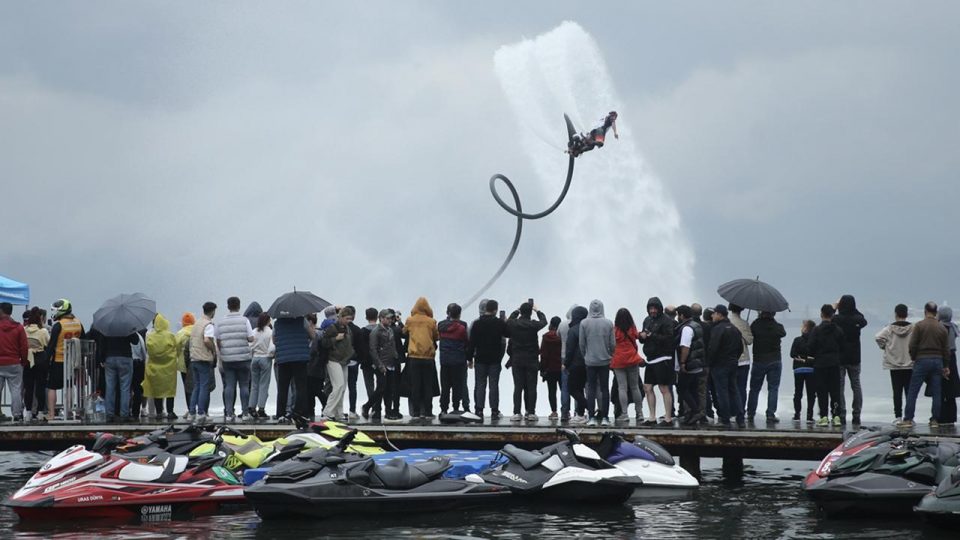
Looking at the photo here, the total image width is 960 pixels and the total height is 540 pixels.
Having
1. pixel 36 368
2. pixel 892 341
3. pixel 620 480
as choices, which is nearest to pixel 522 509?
Answer: pixel 620 480

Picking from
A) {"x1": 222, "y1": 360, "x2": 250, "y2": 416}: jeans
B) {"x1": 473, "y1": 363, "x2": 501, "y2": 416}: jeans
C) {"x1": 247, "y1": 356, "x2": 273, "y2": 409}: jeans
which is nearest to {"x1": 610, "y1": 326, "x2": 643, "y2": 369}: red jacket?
{"x1": 473, "y1": 363, "x2": 501, "y2": 416}: jeans

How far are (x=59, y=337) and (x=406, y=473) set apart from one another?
10342 millimetres

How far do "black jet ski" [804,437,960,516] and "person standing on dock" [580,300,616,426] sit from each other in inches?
227

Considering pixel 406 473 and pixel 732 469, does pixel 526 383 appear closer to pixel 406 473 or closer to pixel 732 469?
pixel 732 469

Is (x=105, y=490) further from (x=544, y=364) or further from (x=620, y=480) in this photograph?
(x=544, y=364)

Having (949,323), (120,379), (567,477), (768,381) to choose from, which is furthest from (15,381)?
(949,323)

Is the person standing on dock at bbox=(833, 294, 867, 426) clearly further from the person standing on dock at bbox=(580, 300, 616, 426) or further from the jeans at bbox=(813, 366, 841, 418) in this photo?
the person standing on dock at bbox=(580, 300, 616, 426)

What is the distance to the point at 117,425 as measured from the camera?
22.6 m

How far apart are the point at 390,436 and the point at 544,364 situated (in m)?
3.80

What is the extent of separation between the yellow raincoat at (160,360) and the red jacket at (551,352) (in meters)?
7.37

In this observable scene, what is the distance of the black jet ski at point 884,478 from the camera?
16016 mm

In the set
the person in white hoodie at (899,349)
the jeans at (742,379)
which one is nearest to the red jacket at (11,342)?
the jeans at (742,379)

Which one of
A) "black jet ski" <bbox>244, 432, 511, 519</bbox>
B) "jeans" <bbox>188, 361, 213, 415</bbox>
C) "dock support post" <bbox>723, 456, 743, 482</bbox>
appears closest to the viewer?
"black jet ski" <bbox>244, 432, 511, 519</bbox>

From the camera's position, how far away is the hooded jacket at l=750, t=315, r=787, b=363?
2209 cm
